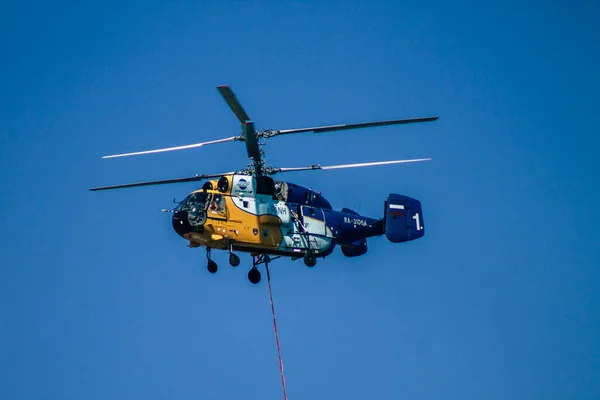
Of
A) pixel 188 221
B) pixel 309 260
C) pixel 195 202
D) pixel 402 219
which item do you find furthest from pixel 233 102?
pixel 402 219

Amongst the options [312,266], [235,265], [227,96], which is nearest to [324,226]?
[312,266]

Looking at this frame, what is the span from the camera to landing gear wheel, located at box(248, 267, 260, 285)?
32.6 metres

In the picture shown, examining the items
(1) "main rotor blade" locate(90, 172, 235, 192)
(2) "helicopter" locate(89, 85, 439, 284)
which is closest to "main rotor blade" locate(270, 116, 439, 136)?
(2) "helicopter" locate(89, 85, 439, 284)

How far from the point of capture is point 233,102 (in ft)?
93.1

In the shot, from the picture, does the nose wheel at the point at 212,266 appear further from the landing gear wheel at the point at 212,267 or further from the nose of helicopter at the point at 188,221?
the nose of helicopter at the point at 188,221

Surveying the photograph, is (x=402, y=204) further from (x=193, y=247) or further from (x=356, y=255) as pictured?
(x=193, y=247)

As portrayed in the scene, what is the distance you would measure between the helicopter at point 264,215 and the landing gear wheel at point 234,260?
28 mm

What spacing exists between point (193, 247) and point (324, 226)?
4.21 meters

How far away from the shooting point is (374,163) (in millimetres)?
31938

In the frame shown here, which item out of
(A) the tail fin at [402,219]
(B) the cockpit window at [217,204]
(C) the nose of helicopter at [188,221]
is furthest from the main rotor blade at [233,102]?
(A) the tail fin at [402,219]

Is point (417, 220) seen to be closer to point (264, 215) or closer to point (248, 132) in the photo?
point (264, 215)

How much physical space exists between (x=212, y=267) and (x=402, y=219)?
6713 mm

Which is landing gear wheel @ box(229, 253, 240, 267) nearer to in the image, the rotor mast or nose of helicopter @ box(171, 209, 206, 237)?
nose of helicopter @ box(171, 209, 206, 237)

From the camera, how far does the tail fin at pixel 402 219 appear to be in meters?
34.7
